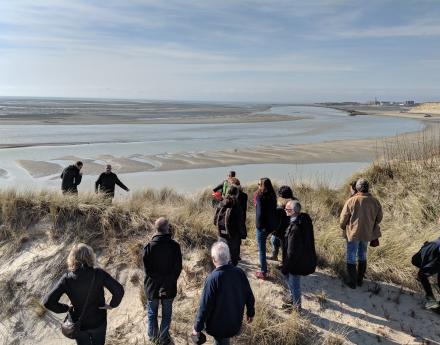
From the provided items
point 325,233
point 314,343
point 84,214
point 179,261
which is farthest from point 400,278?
point 84,214

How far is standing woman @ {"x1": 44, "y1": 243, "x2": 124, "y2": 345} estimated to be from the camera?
417cm

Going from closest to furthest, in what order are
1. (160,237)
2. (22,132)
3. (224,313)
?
(224,313) → (160,237) → (22,132)

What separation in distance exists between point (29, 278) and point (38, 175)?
35.9 ft

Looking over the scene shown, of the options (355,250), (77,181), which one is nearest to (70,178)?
(77,181)

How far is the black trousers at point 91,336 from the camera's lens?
4410 mm

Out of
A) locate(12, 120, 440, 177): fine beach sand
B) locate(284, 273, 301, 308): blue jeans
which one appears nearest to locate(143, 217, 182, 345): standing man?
locate(284, 273, 301, 308): blue jeans

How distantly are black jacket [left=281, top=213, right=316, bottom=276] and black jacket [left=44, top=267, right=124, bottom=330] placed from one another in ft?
7.75

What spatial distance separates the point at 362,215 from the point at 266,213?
1.45m

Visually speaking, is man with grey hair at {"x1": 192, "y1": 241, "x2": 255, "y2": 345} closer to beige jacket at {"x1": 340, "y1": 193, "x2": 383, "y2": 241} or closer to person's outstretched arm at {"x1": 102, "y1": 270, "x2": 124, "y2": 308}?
person's outstretched arm at {"x1": 102, "y1": 270, "x2": 124, "y2": 308}

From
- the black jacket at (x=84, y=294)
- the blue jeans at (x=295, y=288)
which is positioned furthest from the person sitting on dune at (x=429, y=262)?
the black jacket at (x=84, y=294)

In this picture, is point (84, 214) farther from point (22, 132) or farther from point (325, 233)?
point (22, 132)

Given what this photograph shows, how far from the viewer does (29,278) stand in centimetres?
782

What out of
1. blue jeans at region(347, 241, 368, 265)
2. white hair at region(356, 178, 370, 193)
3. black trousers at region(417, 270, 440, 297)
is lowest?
black trousers at region(417, 270, 440, 297)

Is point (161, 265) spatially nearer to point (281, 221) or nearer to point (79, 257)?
point (79, 257)
